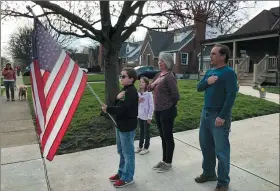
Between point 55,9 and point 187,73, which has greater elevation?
point 55,9

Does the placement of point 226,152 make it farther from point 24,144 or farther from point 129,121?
point 24,144

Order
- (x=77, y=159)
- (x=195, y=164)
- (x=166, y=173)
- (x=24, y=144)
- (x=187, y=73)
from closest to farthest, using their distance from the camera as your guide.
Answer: (x=166, y=173) < (x=195, y=164) < (x=77, y=159) < (x=24, y=144) < (x=187, y=73)

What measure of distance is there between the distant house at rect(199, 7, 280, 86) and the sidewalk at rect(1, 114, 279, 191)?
12.9 metres

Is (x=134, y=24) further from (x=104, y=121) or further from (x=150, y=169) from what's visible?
(x=150, y=169)

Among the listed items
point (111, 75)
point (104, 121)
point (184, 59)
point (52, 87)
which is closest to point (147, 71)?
point (184, 59)

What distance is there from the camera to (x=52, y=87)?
10.2ft

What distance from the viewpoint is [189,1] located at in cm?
589

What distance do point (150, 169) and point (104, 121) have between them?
2880 millimetres

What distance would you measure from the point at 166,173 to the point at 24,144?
3.05 m

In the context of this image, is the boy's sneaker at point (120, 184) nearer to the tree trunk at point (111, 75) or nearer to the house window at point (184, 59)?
the tree trunk at point (111, 75)

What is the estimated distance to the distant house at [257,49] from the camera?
17.0 m

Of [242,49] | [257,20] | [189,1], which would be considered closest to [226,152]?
[189,1]

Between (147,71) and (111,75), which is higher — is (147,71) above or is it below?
below

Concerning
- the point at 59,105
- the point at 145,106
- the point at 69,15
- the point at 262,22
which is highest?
the point at 262,22
